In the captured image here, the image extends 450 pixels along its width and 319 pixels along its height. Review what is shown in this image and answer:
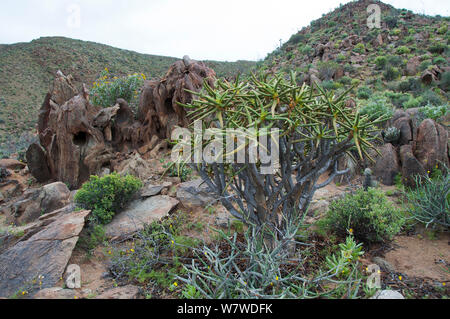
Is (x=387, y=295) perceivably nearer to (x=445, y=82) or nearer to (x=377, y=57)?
(x=445, y=82)

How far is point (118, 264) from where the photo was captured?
10.1ft

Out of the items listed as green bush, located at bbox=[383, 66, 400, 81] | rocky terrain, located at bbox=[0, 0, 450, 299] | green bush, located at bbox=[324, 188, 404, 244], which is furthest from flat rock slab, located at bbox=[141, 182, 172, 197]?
green bush, located at bbox=[383, 66, 400, 81]

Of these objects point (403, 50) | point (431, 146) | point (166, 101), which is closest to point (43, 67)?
point (166, 101)

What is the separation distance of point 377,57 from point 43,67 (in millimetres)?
29272

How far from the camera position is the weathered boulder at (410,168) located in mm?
4426

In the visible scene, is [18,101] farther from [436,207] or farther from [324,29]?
[324,29]

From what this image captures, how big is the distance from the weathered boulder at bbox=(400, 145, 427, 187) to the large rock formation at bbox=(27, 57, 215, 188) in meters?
4.87

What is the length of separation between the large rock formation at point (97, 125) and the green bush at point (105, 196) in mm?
2358

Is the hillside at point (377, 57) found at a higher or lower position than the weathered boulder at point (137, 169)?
higher

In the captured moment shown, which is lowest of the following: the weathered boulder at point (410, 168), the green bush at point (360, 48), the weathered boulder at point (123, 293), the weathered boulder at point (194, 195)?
the weathered boulder at point (123, 293)

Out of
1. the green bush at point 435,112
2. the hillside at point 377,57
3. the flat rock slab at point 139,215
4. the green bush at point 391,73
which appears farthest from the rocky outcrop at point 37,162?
the green bush at point 391,73

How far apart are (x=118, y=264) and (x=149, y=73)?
90.6ft

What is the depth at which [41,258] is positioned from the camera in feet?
10.3

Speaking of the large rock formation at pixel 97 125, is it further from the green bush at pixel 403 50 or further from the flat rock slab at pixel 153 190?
the green bush at pixel 403 50
